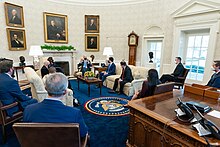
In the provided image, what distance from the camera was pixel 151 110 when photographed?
1.72 metres

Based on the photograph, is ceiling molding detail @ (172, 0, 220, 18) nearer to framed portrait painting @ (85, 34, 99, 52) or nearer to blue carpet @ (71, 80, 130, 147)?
framed portrait painting @ (85, 34, 99, 52)

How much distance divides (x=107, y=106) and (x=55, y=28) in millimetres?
5151

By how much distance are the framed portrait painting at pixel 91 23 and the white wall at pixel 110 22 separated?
21 cm

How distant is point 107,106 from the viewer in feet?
12.0

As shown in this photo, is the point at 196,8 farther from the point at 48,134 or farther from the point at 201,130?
the point at 48,134

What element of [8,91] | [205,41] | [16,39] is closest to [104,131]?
[8,91]

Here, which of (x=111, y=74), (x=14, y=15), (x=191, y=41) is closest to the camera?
(x=14, y=15)

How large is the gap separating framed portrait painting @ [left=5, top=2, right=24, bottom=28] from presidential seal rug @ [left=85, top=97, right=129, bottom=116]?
4541mm

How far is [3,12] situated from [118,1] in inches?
201

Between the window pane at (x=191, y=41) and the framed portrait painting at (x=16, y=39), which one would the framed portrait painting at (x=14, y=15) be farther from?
the window pane at (x=191, y=41)

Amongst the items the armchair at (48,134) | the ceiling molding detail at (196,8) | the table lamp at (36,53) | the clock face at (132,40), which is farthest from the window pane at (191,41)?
the armchair at (48,134)

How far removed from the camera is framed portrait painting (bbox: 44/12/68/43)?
21.9ft

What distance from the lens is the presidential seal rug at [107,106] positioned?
3.28 m

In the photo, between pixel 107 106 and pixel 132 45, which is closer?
pixel 107 106
